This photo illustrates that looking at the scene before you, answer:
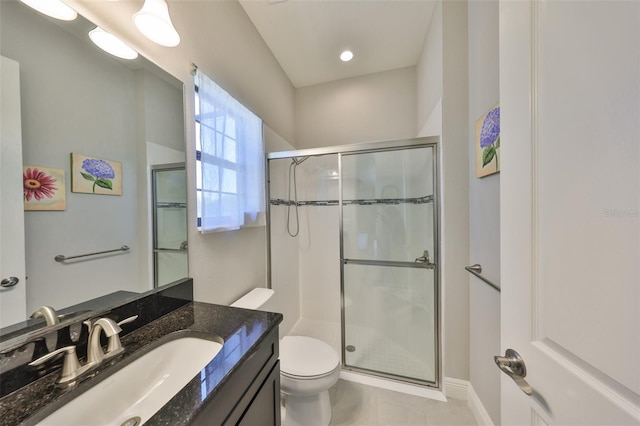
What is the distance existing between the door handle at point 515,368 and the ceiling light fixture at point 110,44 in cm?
160

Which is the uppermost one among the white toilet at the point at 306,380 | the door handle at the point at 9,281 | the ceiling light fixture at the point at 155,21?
the ceiling light fixture at the point at 155,21

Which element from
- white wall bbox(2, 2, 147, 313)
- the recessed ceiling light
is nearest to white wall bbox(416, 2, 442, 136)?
the recessed ceiling light

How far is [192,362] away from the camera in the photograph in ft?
2.48

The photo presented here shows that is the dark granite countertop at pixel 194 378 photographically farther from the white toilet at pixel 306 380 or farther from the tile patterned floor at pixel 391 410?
the tile patterned floor at pixel 391 410

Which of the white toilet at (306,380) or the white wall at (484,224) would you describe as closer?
the white wall at (484,224)

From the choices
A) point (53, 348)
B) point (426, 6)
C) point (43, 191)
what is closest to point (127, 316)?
point (53, 348)

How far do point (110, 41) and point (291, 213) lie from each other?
6.11ft

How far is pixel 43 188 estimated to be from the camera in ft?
2.12

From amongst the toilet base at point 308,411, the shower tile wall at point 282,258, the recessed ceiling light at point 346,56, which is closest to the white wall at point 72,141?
the toilet base at point 308,411

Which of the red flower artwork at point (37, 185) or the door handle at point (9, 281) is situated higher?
the red flower artwork at point (37, 185)

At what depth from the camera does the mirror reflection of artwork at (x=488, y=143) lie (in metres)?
1.08

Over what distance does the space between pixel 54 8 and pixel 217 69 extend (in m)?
0.78

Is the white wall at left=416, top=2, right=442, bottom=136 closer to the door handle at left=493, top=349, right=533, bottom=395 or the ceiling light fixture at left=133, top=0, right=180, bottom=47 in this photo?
the door handle at left=493, top=349, right=533, bottom=395

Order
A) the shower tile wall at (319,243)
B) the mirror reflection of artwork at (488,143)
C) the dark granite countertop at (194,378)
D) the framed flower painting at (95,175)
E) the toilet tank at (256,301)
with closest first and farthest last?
1. the dark granite countertop at (194,378)
2. the framed flower painting at (95,175)
3. the mirror reflection of artwork at (488,143)
4. the toilet tank at (256,301)
5. the shower tile wall at (319,243)
